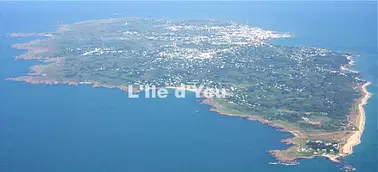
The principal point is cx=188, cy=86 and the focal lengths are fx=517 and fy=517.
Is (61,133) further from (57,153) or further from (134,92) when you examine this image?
(134,92)

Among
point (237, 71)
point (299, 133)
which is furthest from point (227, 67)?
point (299, 133)

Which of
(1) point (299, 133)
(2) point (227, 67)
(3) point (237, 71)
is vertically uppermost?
(2) point (227, 67)

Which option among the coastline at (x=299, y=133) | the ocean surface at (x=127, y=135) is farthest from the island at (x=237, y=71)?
the ocean surface at (x=127, y=135)

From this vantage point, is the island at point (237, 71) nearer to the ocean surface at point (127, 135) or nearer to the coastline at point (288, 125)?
the coastline at point (288, 125)

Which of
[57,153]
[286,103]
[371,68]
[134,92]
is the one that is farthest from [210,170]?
[371,68]

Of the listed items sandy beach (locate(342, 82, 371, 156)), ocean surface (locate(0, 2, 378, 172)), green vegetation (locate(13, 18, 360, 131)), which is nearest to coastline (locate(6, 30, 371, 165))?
sandy beach (locate(342, 82, 371, 156))

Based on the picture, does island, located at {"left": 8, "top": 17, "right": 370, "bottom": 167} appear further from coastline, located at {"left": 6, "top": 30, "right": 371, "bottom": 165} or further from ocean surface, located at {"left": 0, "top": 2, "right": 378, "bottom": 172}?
ocean surface, located at {"left": 0, "top": 2, "right": 378, "bottom": 172}

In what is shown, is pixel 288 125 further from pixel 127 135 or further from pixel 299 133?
pixel 127 135

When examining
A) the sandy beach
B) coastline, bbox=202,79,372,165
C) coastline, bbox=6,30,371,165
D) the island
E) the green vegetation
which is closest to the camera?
coastline, bbox=202,79,372,165
